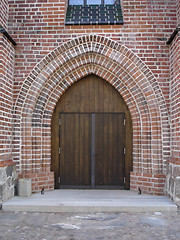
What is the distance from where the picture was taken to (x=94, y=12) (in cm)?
588

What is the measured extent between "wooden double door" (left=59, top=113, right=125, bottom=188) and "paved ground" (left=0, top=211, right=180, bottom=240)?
1511 millimetres

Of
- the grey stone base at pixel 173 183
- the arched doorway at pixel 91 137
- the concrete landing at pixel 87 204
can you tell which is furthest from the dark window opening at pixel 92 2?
the concrete landing at pixel 87 204

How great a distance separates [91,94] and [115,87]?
63 centimetres

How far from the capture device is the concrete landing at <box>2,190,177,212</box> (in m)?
4.32

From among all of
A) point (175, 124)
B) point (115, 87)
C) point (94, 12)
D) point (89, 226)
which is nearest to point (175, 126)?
point (175, 124)

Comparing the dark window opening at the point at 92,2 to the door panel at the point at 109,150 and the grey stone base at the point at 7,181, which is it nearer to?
the door panel at the point at 109,150

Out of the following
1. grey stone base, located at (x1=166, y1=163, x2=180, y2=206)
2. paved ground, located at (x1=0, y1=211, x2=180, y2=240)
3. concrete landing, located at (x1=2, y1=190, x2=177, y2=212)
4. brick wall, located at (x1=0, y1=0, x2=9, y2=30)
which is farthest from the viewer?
brick wall, located at (x1=0, y1=0, x2=9, y2=30)

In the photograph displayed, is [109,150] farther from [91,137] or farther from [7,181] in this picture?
[7,181]

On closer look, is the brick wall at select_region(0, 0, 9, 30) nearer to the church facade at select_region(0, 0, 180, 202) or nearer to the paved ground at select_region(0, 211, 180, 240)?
the church facade at select_region(0, 0, 180, 202)

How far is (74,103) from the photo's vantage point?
5.79m

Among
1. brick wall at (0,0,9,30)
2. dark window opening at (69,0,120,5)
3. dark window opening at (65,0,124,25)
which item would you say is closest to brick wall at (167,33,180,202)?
dark window opening at (65,0,124,25)

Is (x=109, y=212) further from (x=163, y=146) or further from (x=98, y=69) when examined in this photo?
(x=98, y=69)

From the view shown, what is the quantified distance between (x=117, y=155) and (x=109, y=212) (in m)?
1.68

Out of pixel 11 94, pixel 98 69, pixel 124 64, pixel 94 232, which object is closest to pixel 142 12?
pixel 124 64
